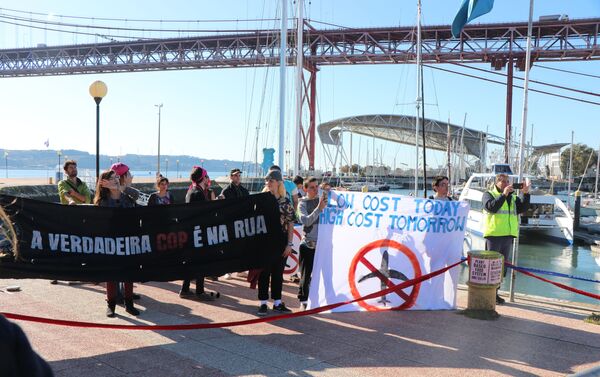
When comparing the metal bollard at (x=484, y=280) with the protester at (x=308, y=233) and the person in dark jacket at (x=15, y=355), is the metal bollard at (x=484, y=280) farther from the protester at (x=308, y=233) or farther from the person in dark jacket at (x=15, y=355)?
the person in dark jacket at (x=15, y=355)

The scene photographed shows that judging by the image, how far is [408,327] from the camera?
6109 millimetres

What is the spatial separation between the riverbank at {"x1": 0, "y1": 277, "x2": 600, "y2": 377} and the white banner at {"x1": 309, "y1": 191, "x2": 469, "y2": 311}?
240 millimetres

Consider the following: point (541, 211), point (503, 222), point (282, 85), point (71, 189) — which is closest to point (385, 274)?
point (503, 222)

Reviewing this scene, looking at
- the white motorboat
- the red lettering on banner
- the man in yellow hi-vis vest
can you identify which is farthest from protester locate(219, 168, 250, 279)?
the white motorboat

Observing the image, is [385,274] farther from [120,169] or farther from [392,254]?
[120,169]

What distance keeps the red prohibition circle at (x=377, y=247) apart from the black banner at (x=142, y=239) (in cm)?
100

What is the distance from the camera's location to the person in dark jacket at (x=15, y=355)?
1.31 m

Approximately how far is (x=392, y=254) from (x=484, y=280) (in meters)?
1.17

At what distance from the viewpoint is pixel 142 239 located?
5941 mm

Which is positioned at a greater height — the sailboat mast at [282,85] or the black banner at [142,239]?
the sailboat mast at [282,85]

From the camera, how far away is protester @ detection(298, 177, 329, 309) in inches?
271

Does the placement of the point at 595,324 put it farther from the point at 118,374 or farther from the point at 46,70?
the point at 46,70

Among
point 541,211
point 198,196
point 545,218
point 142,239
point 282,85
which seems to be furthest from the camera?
point 541,211

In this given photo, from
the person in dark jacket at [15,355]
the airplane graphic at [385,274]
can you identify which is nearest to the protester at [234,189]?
the airplane graphic at [385,274]
